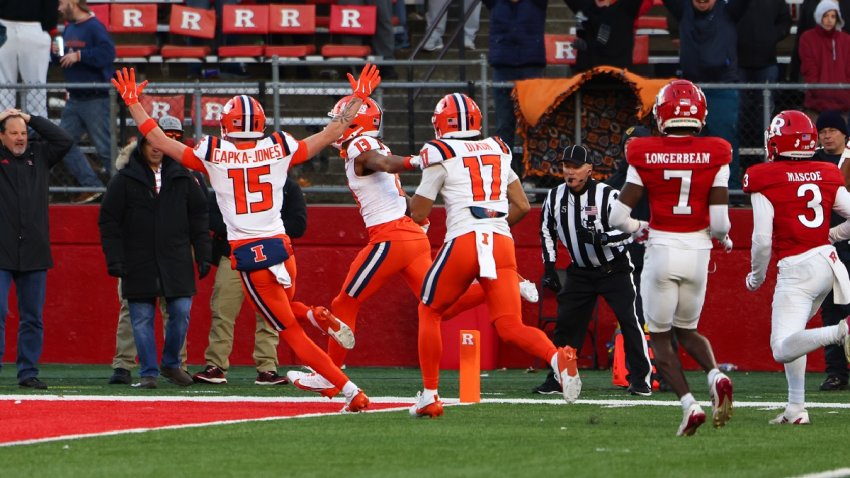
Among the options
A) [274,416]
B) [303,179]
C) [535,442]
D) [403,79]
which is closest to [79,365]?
[303,179]

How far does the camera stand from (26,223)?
12.8m

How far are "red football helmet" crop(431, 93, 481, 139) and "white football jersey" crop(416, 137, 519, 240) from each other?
62 millimetres

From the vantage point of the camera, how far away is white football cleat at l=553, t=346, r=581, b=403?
921 centimetres

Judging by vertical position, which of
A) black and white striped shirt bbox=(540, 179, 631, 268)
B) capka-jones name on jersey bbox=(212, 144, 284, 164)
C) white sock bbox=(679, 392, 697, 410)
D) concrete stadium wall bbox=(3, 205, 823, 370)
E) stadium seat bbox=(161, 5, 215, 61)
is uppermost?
stadium seat bbox=(161, 5, 215, 61)

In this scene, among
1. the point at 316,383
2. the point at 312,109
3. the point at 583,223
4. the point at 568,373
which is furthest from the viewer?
the point at 312,109

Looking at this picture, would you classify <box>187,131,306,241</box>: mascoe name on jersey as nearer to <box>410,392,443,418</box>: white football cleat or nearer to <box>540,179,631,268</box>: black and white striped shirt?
<box>410,392,443,418</box>: white football cleat

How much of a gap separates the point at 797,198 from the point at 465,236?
1.99 meters

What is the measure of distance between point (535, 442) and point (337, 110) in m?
3.69

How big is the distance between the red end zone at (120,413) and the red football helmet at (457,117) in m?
1.92

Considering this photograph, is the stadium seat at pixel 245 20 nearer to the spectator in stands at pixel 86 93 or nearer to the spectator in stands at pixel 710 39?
the spectator in stands at pixel 86 93

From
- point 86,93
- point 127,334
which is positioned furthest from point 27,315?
point 86,93

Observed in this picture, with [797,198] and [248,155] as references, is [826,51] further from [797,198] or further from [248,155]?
[248,155]

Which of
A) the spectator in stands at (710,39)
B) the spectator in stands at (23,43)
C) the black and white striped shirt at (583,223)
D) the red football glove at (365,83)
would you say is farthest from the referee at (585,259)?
the spectator in stands at (23,43)

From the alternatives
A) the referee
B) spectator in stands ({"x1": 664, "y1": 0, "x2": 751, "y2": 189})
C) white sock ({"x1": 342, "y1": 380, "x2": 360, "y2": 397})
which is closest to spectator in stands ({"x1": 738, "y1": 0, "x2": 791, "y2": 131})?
spectator in stands ({"x1": 664, "y1": 0, "x2": 751, "y2": 189})
